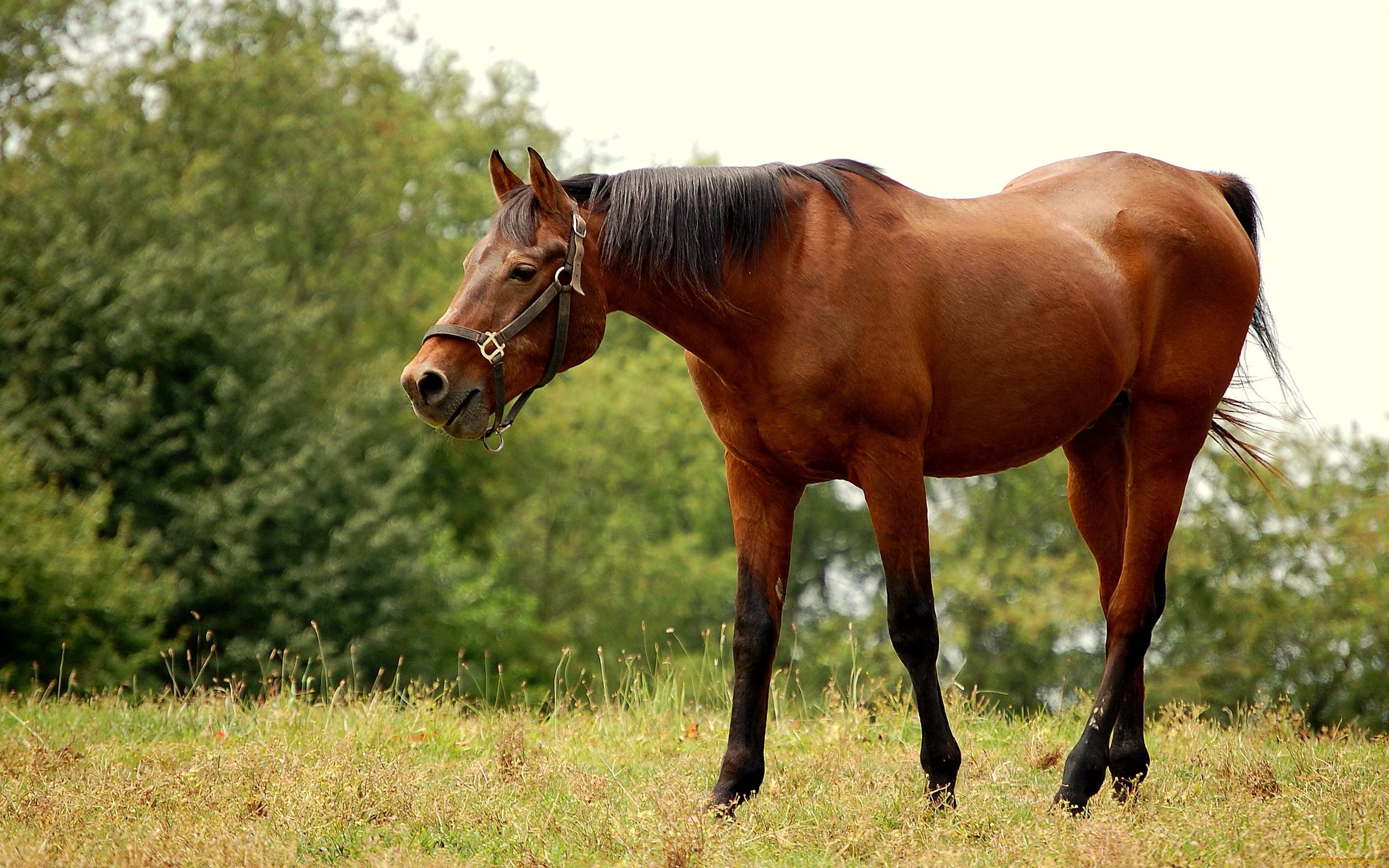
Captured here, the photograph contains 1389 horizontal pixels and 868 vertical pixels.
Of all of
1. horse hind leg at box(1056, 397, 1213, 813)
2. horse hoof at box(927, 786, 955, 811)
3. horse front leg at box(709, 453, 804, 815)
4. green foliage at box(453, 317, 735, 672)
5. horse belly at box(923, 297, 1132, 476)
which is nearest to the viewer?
horse hoof at box(927, 786, 955, 811)

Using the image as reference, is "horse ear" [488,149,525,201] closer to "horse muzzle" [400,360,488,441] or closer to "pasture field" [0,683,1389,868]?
"horse muzzle" [400,360,488,441]

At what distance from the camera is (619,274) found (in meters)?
4.48

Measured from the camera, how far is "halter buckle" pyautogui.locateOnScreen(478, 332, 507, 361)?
13.7 feet

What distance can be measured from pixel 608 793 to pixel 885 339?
→ 209 cm

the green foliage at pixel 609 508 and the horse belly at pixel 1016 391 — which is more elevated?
the horse belly at pixel 1016 391

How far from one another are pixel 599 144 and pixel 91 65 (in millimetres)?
15468

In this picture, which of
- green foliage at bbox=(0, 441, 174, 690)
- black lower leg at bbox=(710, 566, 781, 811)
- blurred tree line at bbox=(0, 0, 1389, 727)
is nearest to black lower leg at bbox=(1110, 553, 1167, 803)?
black lower leg at bbox=(710, 566, 781, 811)

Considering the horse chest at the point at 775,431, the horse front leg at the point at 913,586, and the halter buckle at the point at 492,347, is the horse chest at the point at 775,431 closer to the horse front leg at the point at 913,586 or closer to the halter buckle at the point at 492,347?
the horse front leg at the point at 913,586

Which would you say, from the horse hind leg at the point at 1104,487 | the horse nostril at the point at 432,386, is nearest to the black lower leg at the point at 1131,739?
the horse hind leg at the point at 1104,487

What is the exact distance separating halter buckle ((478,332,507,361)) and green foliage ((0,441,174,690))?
13.0m

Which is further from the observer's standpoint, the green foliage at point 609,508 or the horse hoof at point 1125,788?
the green foliage at point 609,508

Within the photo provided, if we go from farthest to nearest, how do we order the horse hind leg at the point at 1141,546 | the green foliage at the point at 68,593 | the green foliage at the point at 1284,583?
1. the green foliage at the point at 1284,583
2. the green foliage at the point at 68,593
3. the horse hind leg at the point at 1141,546

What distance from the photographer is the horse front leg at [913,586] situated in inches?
173

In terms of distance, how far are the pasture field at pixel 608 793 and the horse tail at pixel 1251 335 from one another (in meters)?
1.54
